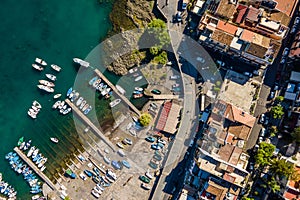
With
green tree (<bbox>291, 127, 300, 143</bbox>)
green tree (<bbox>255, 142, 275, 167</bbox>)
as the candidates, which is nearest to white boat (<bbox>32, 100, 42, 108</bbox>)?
green tree (<bbox>255, 142, 275, 167</bbox>)

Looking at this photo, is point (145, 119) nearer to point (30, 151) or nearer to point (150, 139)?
point (150, 139)

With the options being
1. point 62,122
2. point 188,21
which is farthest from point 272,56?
point 62,122

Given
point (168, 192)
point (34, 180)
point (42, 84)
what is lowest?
point (34, 180)

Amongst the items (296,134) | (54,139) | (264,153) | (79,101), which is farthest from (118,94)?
(296,134)

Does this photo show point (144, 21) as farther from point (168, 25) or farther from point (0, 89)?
point (0, 89)

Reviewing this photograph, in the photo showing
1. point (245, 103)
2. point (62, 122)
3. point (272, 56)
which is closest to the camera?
point (272, 56)

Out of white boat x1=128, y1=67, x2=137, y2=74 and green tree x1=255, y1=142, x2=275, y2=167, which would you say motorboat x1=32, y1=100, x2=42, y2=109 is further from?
green tree x1=255, y1=142, x2=275, y2=167

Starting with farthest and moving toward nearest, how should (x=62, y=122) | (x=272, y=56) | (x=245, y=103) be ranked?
(x=62, y=122), (x=245, y=103), (x=272, y=56)
